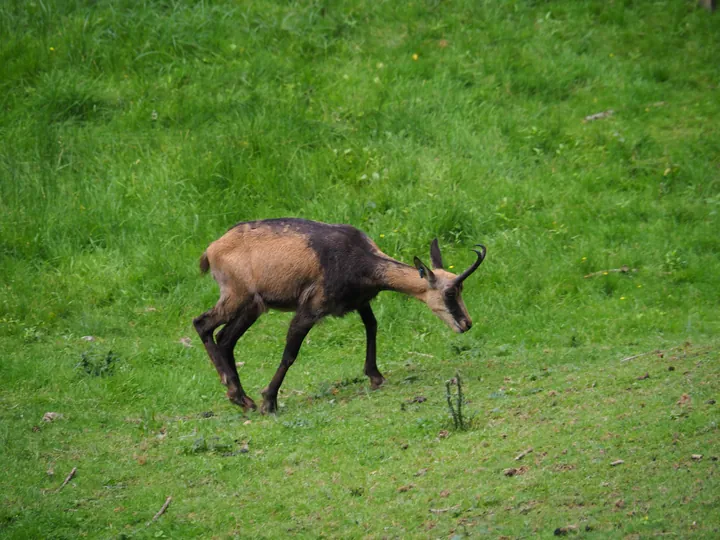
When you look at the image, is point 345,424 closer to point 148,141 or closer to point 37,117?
point 148,141

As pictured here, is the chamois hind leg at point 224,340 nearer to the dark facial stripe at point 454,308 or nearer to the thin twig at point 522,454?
the dark facial stripe at point 454,308

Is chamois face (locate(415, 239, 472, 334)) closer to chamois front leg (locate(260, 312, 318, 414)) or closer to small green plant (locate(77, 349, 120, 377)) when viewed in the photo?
chamois front leg (locate(260, 312, 318, 414))

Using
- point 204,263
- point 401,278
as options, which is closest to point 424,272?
point 401,278

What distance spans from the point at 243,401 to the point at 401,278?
182cm

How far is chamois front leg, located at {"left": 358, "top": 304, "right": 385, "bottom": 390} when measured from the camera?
31.1 feet

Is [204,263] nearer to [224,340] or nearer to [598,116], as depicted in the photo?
[224,340]

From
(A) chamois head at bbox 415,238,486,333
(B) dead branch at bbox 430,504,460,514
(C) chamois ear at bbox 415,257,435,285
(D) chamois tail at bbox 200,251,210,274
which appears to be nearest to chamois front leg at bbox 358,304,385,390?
(A) chamois head at bbox 415,238,486,333

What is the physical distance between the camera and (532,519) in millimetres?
5602

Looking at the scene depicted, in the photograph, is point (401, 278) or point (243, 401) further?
point (401, 278)

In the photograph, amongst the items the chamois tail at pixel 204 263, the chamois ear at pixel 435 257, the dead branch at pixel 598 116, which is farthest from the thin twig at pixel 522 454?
the dead branch at pixel 598 116

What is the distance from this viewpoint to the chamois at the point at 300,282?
29.8ft

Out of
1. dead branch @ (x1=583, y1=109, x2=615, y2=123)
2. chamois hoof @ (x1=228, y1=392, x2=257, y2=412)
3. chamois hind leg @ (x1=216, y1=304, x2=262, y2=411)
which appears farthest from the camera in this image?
dead branch @ (x1=583, y1=109, x2=615, y2=123)

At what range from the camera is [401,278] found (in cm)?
930

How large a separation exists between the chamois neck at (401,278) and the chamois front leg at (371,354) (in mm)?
419
